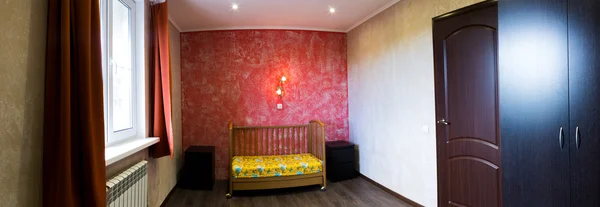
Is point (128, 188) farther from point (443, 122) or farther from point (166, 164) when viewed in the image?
point (443, 122)

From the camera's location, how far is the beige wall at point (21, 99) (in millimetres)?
996

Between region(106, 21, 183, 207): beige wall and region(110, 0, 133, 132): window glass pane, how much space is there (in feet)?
1.06

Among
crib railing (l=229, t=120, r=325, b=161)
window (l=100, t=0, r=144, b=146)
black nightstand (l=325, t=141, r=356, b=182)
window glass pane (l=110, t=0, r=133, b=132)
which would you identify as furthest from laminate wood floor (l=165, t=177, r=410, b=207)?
window glass pane (l=110, t=0, r=133, b=132)

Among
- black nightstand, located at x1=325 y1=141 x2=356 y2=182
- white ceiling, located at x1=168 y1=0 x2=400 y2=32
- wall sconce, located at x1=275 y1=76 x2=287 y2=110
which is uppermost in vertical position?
white ceiling, located at x1=168 y1=0 x2=400 y2=32

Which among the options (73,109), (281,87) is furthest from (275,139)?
(73,109)

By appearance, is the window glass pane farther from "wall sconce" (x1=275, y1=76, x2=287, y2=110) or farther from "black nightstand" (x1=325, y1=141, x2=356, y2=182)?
"black nightstand" (x1=325, y1=141, x2=356, y2=182)

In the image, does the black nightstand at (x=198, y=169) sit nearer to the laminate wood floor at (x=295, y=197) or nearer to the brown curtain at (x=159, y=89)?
the laminate wood floor at (x=295, y=197)

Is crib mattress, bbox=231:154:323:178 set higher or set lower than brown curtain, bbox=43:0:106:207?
lower

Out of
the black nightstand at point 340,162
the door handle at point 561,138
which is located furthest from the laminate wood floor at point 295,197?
the door handle at point 561,138

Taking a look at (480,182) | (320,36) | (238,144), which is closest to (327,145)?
(238,144)

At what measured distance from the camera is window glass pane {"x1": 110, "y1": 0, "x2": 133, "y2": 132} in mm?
2085

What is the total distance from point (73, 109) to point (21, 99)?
19 cm

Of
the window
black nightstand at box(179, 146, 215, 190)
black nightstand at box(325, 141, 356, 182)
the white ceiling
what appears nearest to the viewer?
the window

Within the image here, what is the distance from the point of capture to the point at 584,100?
1.24 m
